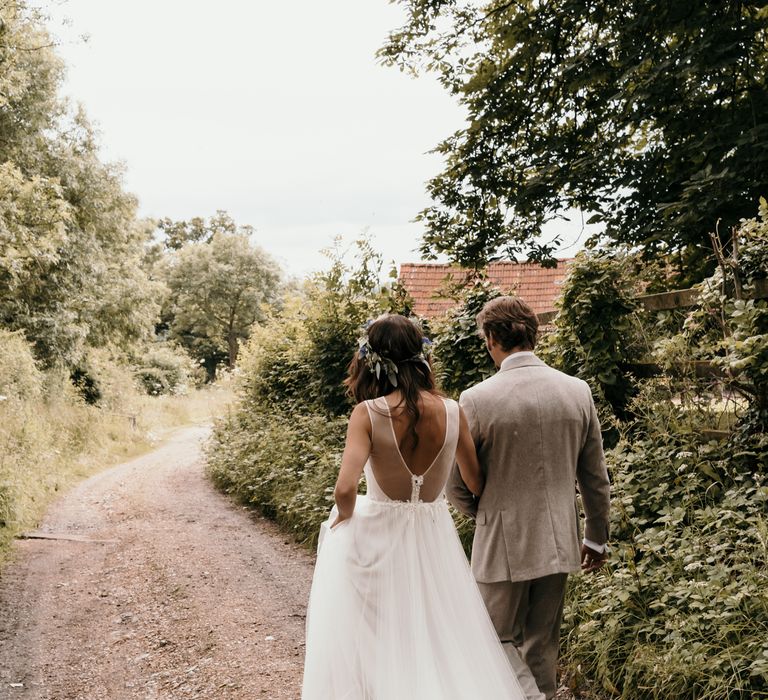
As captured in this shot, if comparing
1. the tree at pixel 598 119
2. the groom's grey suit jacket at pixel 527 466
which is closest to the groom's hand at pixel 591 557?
the groom's grey suit jacket at pixel 527 466

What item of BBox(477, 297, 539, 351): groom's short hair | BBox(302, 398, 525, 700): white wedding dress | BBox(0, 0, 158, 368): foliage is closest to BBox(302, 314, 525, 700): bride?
BBox(302, 398, 525, 700): white wedding dress

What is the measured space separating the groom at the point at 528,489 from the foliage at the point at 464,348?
424 cm

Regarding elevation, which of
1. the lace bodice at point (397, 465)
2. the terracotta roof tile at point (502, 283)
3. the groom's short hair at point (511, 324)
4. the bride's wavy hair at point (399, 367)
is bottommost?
the lace bodice at point (397, 465)

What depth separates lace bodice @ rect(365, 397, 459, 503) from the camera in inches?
123

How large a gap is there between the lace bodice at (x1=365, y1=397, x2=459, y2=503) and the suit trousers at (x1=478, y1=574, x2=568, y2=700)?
0.53 metres

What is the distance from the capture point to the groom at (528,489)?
318 centimetres

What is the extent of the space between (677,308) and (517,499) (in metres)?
3.06

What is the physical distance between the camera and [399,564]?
10.7 feet

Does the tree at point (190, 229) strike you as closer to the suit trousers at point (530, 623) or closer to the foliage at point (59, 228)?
the foliage at point (59, 228)

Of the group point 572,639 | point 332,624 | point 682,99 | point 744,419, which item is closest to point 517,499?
point 332,624

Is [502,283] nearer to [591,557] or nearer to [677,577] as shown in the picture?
A: [677,577]

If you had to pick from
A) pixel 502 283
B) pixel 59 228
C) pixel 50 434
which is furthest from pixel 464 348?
pixel 59 228

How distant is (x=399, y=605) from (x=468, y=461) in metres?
0.72

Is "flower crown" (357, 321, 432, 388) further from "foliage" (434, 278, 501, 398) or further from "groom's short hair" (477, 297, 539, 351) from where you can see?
"foliage" (434, 278, 501, 398)
